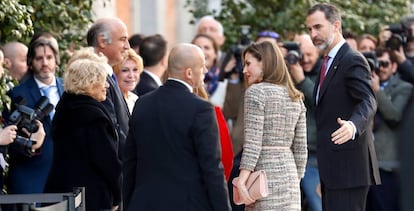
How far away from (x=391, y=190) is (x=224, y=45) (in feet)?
12.2

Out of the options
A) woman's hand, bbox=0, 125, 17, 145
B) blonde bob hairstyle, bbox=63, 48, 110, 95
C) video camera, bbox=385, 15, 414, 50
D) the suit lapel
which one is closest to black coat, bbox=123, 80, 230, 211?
blonde bob hairstyle, bbox=63, 48, 110, 95

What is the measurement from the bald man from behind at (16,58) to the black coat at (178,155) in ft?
9.54

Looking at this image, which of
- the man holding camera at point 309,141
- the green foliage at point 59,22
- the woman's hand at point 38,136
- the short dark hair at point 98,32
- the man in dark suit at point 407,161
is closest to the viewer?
the man in dark suit at point 407,161

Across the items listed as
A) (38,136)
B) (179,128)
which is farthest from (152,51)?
(179,128)

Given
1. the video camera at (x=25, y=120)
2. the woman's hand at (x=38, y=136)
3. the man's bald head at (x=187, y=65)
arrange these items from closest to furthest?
the man's bald head at (x=187, y=65) < the video camera at (x=25, y=120) < the woman's hand at (x=38, y=136)

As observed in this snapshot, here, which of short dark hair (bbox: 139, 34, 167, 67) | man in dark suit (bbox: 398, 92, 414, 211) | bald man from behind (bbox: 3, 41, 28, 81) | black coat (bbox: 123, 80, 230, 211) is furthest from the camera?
short dark hair (bbox: 139, 34, 167, 67)

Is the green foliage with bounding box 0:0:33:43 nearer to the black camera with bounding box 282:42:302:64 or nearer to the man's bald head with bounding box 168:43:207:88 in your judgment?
the man's bald head with bounding box 168:43:207:88

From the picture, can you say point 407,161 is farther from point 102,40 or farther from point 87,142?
point 102,40

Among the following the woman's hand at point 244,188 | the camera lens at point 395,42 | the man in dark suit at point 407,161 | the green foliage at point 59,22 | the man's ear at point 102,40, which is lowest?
the woman's hand at point 244,188

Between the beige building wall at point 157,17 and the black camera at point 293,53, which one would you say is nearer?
the black camera at point 293,53

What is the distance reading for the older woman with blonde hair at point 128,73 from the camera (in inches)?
408

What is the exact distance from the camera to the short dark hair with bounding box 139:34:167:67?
38.4ft

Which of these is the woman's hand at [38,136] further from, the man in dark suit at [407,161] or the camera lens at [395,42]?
the man in dark suit at [407,161]

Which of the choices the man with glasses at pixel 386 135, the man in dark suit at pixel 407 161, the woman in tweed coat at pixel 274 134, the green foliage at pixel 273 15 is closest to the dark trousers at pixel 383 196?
the man with glasses at pixel 386 135
